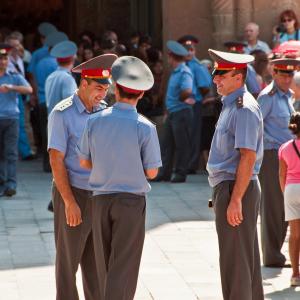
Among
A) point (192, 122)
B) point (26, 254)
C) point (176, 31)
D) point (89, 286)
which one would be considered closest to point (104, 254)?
point (89, 286)

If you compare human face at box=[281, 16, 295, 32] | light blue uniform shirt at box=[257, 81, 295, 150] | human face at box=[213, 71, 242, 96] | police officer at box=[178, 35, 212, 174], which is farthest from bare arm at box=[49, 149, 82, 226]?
human face at box=[281, 16, 295, 32]

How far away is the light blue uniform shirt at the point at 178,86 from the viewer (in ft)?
51.0

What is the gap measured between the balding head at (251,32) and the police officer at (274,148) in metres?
6.57

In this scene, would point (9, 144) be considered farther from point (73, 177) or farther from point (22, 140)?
point (73, 177)

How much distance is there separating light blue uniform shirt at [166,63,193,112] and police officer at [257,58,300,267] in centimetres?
526

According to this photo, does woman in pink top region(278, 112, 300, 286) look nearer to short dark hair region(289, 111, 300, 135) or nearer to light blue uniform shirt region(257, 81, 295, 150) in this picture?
short dark hair region(289, 111, 300, 135)

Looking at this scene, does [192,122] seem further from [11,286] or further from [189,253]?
[11,286]

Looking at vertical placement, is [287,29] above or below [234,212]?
below

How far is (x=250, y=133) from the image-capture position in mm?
7586

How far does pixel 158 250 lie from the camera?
35.8 feet

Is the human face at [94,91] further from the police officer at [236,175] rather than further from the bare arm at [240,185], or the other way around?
the bare arm at [240,185]

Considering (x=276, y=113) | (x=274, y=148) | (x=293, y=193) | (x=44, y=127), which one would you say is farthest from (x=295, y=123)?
(x=44, y=127)

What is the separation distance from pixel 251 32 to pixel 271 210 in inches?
268

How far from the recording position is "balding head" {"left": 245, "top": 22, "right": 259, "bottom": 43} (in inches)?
659
